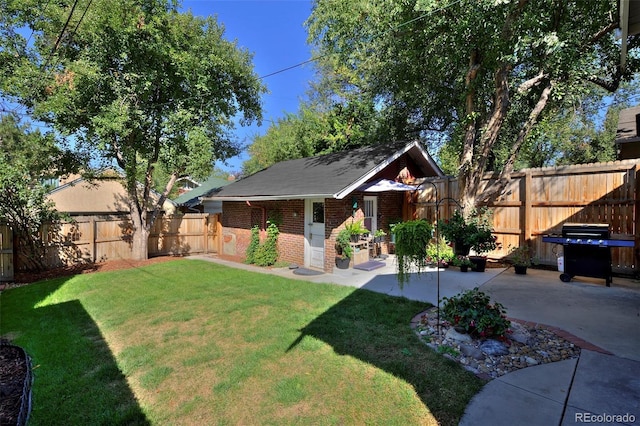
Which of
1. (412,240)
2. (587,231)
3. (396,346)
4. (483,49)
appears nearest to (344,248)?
(412,240)

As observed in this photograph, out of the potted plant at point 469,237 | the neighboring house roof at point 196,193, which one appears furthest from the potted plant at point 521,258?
the neighboring house roof at point 196,193

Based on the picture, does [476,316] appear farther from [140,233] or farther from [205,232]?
[205,232]

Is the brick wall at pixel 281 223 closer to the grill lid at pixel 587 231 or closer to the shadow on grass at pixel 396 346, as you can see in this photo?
the shadow on grass at pixel 396 346

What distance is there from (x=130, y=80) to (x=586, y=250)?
13.0 meters

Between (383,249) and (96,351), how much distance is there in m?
8.71

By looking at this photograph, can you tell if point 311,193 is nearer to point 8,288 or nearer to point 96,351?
point 96,351

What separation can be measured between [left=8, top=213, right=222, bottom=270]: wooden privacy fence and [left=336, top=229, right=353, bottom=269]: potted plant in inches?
268

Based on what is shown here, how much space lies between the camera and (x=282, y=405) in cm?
296

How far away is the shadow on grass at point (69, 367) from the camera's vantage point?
291cm

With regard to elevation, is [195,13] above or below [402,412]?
above

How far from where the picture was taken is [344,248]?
886 centimetres

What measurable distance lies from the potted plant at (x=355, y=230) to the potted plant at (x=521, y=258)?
397 cm

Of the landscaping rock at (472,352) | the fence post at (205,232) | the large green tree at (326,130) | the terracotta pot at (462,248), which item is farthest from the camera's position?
the large green tree at (326,130)

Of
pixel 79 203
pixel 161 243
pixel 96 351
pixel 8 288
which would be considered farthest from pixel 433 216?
pixel 79 203
